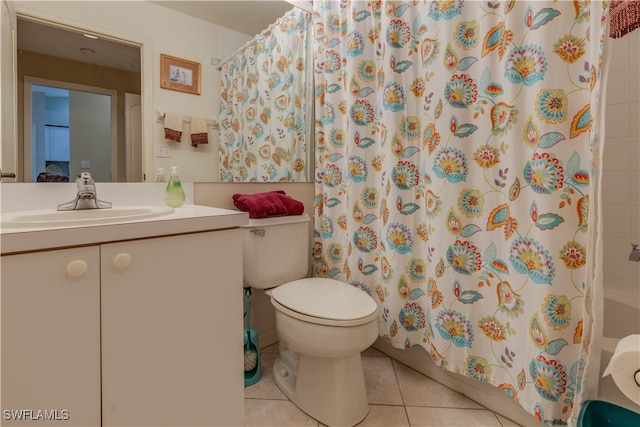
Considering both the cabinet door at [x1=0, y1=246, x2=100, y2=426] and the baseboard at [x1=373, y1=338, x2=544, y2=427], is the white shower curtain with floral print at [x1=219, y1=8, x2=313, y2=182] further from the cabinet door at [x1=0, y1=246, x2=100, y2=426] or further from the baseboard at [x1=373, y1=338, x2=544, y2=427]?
the baseboard at [x1=373, y1=338, x2=544, y2=427]

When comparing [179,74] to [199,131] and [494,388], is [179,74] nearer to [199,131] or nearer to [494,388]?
[199,131]

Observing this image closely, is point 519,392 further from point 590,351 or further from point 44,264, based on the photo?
point 44,264

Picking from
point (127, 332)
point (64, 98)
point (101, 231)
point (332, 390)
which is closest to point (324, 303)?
point (332, 390)

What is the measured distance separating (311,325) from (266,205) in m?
0.58

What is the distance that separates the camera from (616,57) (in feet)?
5.63

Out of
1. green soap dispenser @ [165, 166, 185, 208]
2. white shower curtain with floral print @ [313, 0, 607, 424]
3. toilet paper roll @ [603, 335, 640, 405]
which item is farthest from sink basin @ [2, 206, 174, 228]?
toilet paper roll @ [603, 335, 640, 405]

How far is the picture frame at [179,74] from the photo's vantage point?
4.72 ft

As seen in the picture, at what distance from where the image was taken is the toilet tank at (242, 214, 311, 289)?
1490mm

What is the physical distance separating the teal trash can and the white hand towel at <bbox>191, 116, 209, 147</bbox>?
1.74 m

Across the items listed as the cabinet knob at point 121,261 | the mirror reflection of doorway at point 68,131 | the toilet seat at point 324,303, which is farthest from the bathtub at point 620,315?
the mirror reflection of doorway at point 68,131

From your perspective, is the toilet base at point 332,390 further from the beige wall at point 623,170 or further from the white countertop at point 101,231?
the beige wall at point 623,170

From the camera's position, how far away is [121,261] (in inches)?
30.9

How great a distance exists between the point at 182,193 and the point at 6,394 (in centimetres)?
81

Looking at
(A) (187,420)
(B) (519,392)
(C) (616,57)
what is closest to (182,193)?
(A) (187,420)
